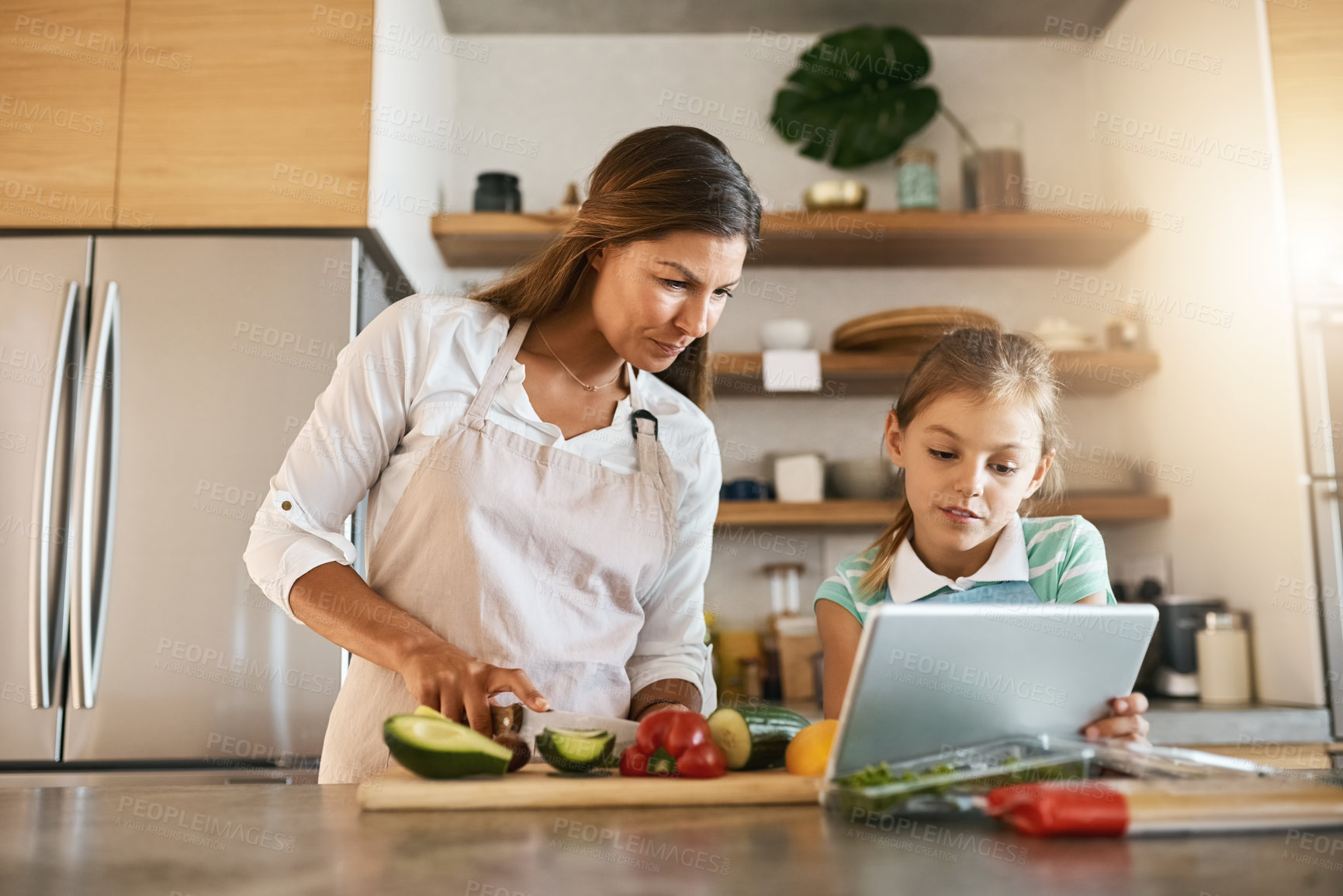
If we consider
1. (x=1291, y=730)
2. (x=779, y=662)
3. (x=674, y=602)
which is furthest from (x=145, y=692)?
(x=1291, y=730)

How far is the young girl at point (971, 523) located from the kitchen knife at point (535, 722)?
39 cm

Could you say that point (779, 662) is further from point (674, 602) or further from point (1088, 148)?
point (1088, 148)

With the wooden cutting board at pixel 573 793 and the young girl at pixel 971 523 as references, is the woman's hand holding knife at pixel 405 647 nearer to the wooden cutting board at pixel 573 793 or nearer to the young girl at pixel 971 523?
the wooden cutting board at pixel 573 793

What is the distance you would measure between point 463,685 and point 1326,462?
2.08 meters

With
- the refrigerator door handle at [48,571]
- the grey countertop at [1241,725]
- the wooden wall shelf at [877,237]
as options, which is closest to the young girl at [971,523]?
the grey countertop at [1241,725]

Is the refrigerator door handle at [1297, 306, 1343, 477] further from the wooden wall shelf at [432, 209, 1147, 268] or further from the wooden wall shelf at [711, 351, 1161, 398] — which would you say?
the wooden wall shelf at [432, 209, 1147, 268]

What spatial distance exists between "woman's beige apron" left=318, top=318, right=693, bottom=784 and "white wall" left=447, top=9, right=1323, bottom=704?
1.56 meters

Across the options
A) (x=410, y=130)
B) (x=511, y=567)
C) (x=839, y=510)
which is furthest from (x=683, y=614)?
(x=410, y=130)

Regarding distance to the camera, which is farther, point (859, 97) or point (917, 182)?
point (859, 97)

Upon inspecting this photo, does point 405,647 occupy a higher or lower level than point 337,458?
lower

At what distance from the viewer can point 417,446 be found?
1.41m

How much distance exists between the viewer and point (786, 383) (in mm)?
2732

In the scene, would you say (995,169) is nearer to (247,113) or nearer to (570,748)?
(247,113)

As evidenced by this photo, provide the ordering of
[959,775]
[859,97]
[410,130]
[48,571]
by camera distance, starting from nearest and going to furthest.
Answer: [959,775] → [48,571] → [410,130] → [859,97]
